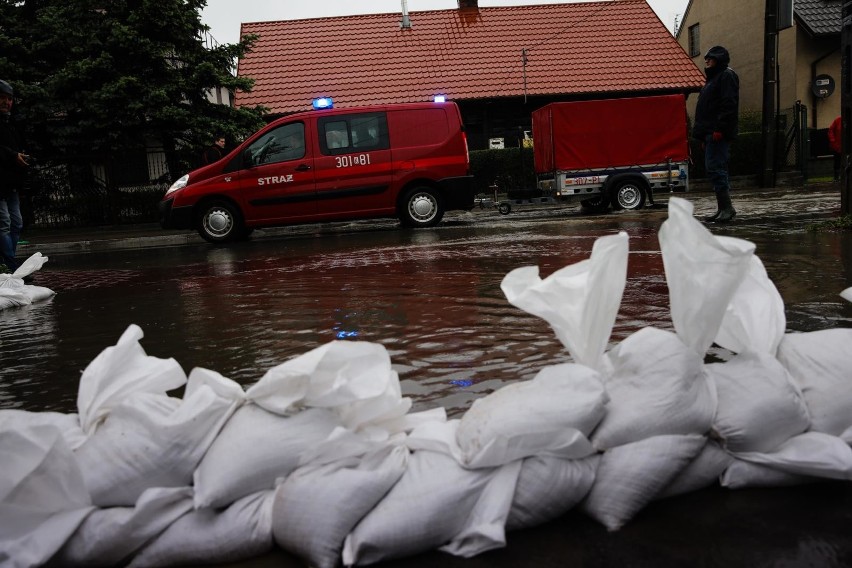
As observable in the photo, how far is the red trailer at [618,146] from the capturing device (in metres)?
13.7

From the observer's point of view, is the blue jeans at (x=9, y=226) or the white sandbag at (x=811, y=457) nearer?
the white sandbag at (x=811, y=457)

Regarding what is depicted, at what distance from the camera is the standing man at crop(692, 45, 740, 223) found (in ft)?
28.9

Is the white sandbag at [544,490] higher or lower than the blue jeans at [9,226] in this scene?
lower

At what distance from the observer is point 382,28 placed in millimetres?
24125

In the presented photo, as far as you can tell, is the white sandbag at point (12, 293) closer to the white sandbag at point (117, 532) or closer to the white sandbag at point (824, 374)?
the white sandbag at point (117, 532)

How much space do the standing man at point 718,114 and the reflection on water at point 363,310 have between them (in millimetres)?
1207

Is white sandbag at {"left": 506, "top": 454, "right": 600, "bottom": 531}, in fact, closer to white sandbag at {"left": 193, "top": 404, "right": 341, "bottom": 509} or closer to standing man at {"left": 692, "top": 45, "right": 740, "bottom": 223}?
white sandbag at {"left": 193, "top": 404, "right": 341, "bottom": 509}

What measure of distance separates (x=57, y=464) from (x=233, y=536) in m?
0.42

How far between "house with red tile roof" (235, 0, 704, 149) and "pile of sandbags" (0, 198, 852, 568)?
19765 millimetres

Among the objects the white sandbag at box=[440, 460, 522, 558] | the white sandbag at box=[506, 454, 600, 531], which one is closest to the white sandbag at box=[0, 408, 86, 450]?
the white sandbag at box=[440, 460, 522, 558]

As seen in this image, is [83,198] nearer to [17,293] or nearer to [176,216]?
[176,216]

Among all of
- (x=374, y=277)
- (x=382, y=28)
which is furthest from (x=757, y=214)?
(x=382, y=28)

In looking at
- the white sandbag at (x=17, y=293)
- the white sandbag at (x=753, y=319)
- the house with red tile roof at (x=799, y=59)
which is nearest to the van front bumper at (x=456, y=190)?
the white sandbag at (x=17, y=293)

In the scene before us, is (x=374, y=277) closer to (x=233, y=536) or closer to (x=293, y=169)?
(x=233, y=536)
